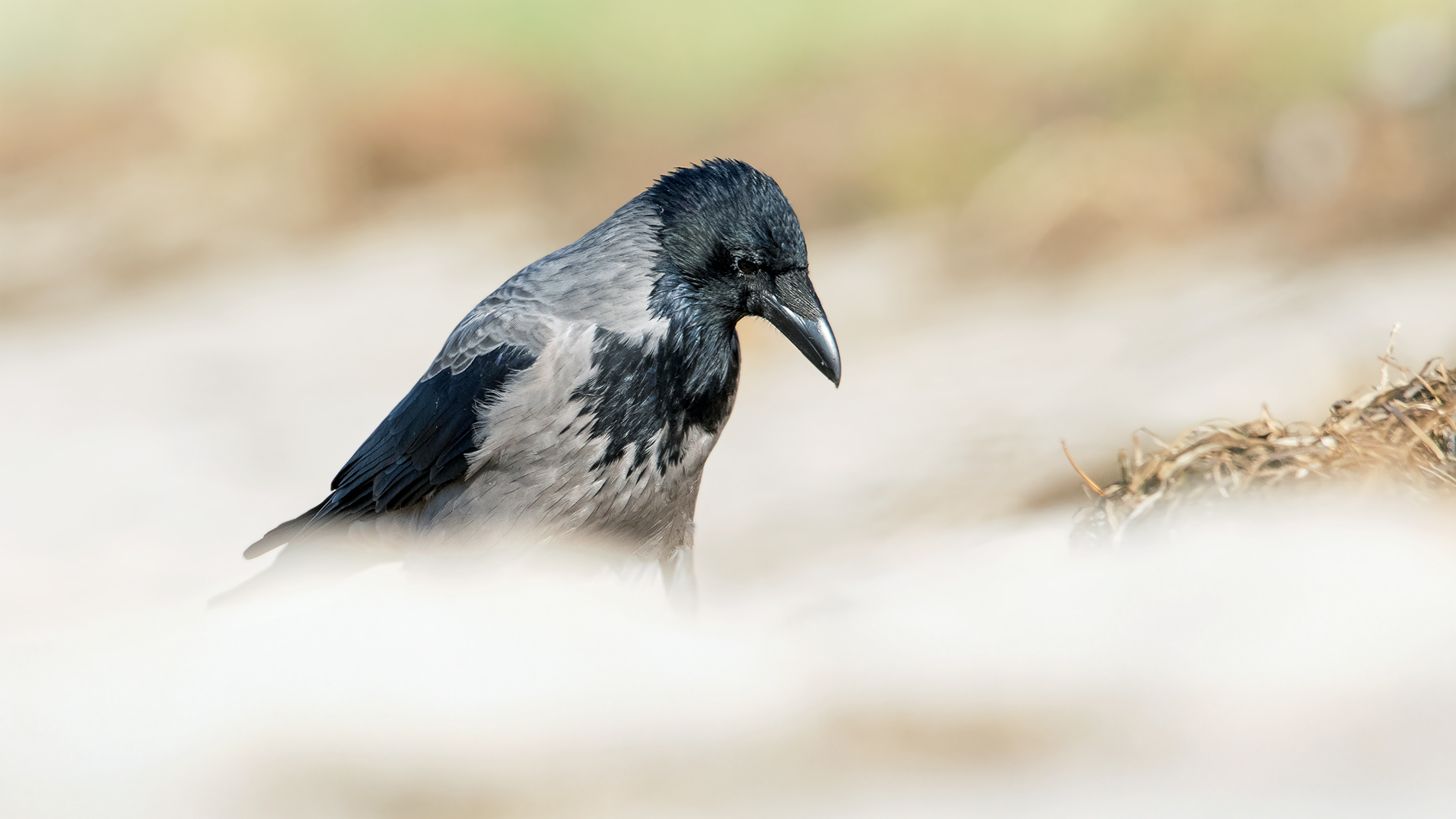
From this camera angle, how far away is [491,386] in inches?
139

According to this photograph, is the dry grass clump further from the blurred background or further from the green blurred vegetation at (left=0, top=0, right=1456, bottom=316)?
the green blurred vegetation at (left=0, top=0, right=1456, bottom=316)

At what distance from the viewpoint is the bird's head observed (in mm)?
3434

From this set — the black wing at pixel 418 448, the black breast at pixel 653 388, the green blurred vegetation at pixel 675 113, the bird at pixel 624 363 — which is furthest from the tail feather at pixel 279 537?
the green blurred vegetation at pixel 675 113

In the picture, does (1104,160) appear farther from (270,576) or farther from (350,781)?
(350,781)

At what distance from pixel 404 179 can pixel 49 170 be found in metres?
3.75

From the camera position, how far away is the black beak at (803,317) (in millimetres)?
3469

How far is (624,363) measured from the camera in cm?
339

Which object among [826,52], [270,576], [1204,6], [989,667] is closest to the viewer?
[989,667]

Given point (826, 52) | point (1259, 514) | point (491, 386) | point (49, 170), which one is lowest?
point (1259, 514)

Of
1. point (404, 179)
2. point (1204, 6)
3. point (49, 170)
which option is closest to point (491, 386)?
point (1204, 6)

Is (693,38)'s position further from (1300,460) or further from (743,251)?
(1300,460)

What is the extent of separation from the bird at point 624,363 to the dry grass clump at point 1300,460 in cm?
89

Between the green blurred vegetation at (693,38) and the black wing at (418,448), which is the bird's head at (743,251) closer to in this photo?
the black wing at (418,448)

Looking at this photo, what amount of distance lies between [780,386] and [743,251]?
14.8 ft
